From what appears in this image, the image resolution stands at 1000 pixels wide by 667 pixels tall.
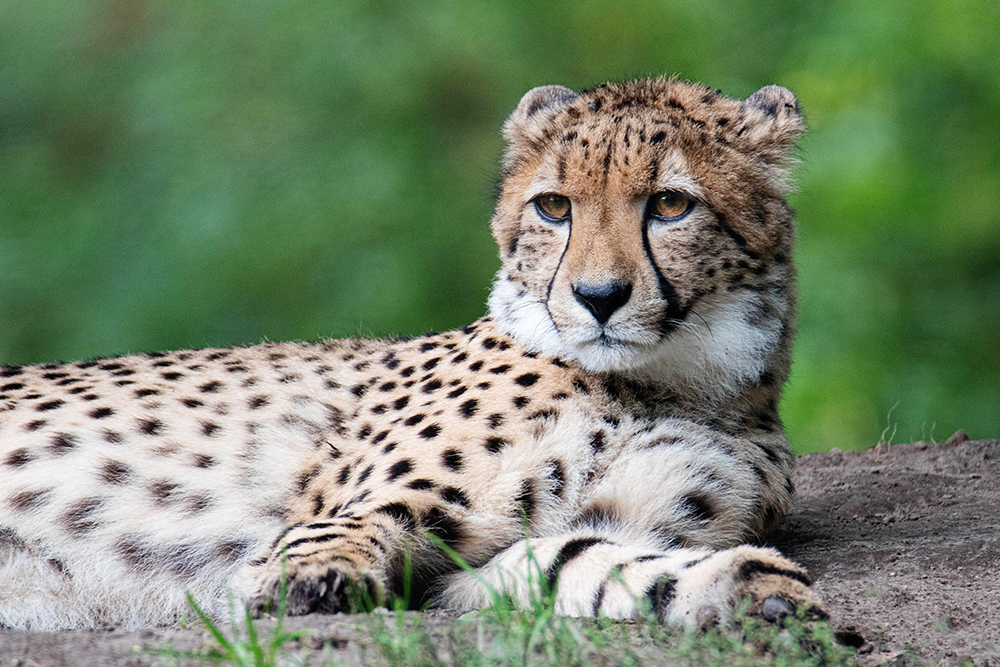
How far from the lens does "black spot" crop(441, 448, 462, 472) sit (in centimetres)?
227

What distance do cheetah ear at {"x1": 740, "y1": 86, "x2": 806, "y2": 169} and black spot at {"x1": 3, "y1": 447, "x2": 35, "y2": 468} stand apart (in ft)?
5.71

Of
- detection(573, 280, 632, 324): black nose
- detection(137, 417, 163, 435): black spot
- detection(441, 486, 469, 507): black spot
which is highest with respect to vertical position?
detection(573, 280, 632, 324): black nose

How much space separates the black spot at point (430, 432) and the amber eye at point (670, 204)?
64cm

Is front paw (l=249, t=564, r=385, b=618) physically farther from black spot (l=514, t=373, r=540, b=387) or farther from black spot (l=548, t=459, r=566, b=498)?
black spot (l=514, t=373, r=540, b=387)

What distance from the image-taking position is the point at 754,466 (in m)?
2.49

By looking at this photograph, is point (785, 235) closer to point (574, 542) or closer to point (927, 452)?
point (574, 542)

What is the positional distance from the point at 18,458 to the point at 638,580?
1390 mm

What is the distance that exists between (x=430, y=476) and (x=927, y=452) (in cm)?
210

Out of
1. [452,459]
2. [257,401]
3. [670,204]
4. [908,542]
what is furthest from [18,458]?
[908,542]

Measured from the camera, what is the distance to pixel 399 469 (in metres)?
2.29

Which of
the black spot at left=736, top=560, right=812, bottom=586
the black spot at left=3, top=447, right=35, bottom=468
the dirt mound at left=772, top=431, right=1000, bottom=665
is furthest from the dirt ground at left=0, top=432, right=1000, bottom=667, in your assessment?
the black spot at left=3, top=447, right=35, bottom=468

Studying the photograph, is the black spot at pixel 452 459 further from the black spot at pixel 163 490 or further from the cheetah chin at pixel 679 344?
the black spot at pixel 163 490

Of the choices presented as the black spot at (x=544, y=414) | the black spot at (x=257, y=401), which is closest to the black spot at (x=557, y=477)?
the black spot at (x=544, y=414)

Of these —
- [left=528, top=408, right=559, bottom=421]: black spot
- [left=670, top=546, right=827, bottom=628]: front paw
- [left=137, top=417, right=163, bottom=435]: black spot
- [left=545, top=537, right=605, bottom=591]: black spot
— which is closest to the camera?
[left=670, top=546, right=827, bottom=628]: front paw
